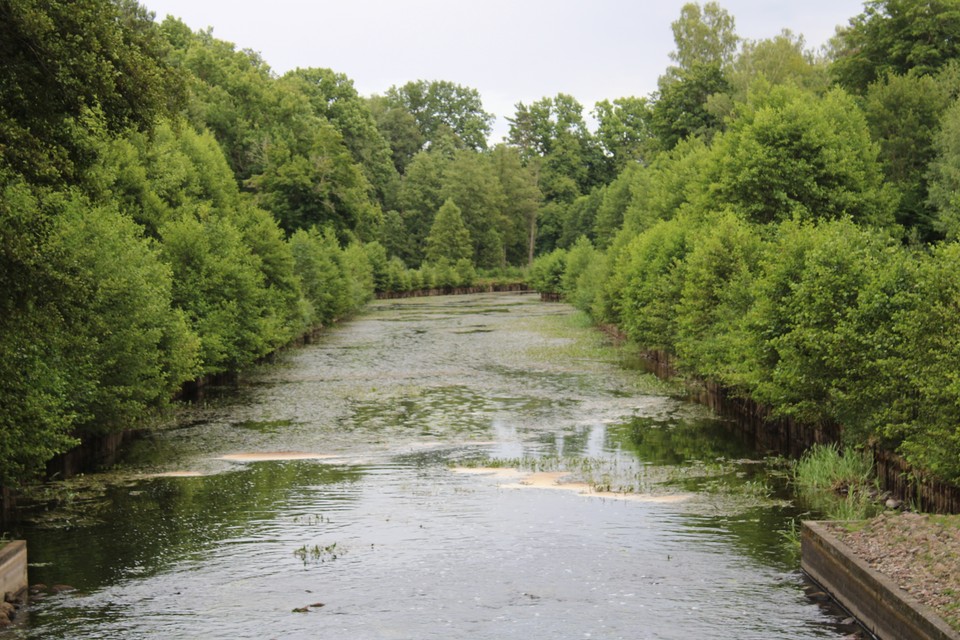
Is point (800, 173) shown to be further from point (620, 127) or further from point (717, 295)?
point (620, 127)

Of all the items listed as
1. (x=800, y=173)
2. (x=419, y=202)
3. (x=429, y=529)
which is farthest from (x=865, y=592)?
(x=419, y=202)

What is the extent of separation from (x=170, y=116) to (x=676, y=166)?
60.3 m

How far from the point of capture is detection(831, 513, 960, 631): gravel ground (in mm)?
12266

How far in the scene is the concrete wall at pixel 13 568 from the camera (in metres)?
15.2

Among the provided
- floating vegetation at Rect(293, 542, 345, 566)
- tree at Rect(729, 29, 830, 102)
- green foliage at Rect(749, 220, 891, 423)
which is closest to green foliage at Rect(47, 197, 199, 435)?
floating vegetation at Rect(293, 542, 345, 566)

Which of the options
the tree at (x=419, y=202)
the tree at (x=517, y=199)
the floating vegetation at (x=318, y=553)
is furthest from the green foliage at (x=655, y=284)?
the tree at (x=517, y=199)

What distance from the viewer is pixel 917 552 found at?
1391 cm

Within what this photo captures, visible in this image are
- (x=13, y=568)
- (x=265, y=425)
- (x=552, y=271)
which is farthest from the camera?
(x=552, y=271)

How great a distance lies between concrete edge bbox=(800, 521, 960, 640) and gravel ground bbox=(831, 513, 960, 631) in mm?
138

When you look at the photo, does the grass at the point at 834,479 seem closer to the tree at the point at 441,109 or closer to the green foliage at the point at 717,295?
the green foliage at the point at 717,295

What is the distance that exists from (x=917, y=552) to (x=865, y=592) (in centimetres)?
90

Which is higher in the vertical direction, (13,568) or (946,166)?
(946,166)

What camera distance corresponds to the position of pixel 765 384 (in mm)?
26734

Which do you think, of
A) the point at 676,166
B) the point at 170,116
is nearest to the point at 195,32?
the point at 676,166
